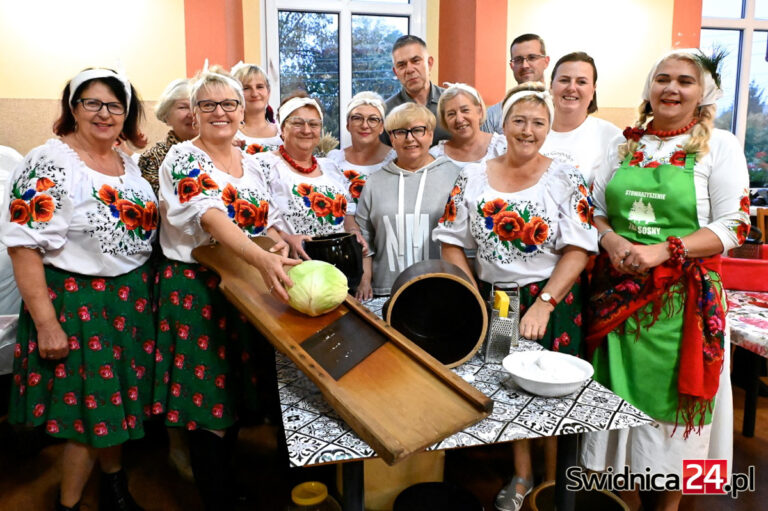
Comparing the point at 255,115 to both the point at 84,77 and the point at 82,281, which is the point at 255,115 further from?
the point at 82,281

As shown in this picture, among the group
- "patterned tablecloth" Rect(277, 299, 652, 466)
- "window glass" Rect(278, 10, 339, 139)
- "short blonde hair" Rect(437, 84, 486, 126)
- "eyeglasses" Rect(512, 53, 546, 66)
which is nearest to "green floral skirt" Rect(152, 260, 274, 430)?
"patterned tablecloth" Rect(277, 299, 652, 466)

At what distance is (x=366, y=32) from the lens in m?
5.28

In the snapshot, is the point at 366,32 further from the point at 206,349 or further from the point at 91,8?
the point at 206,349

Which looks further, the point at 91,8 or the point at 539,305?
the point at 91,8

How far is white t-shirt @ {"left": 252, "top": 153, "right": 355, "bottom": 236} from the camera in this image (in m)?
2.31

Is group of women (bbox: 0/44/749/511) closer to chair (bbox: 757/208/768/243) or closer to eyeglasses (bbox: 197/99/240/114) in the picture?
eyeglasses (bbox: 197/99/240/114)

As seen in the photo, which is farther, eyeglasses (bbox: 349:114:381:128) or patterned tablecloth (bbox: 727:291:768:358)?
eyeglasses (bbox: 349:114:381:128)

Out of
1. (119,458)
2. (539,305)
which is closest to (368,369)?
(539,305)

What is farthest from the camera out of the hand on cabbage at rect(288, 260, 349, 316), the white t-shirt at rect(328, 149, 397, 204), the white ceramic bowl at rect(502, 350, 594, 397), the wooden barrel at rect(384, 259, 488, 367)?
the white t-shirt at rect(328, 149, 397, 204)

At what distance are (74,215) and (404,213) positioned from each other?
1223 millimetres

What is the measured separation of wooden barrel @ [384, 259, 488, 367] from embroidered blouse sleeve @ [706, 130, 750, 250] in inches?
35.4

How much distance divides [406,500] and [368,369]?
0.86 meters

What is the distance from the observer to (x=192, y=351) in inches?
74.2

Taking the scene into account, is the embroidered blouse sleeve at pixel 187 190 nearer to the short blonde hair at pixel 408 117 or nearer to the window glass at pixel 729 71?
the short blonde hair at pixel 408 117
